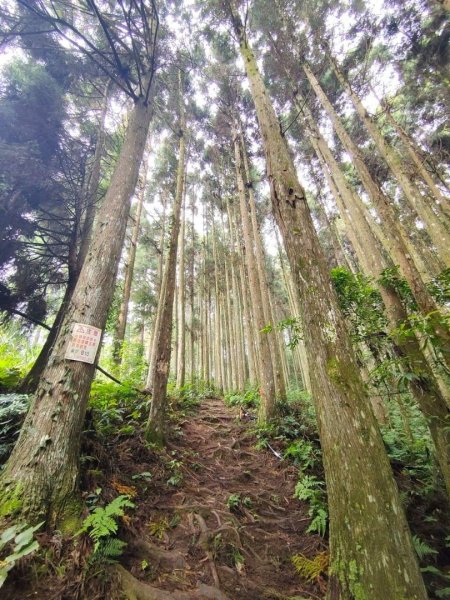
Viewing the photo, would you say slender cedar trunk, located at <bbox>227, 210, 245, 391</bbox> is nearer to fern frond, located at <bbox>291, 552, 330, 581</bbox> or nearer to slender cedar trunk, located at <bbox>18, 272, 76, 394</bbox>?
slender cedar trunk, located at <bbox>18, 272, 76, 394</bbox>

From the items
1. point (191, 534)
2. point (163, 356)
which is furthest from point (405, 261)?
point (191, 534)

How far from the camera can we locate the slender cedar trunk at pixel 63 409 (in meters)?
2.17

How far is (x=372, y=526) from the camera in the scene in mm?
1787

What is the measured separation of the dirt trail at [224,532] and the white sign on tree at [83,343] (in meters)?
1.78

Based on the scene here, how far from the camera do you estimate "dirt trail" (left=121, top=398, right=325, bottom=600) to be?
2.25 meters

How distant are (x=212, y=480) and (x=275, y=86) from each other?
12.8m

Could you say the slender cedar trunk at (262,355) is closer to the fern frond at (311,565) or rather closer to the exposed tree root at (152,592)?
the fern frond at (311,565)

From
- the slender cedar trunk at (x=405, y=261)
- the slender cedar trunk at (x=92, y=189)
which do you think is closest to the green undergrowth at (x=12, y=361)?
the slender cedar trunk at (x=92, y=189)

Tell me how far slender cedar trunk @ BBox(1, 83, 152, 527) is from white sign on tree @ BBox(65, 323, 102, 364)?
0.06m

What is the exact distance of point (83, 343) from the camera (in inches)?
114

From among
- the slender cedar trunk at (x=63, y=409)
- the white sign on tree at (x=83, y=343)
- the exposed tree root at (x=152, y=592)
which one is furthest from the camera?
the white sign on tree at (x=83, y=343)

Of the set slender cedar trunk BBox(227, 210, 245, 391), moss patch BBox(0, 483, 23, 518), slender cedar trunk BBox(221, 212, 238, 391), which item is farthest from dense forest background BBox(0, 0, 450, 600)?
slender cedar trunk BBox(221, 212, 238, 391)

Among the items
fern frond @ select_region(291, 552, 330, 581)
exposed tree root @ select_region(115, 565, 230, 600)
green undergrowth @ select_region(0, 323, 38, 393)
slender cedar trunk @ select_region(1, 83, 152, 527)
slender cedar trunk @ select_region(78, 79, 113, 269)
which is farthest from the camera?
slender cedar trunk @ select_region(78, 79, 113, 269)

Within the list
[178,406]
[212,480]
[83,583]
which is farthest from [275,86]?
[83,583]
